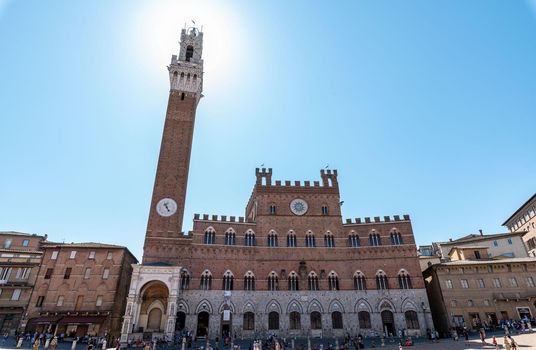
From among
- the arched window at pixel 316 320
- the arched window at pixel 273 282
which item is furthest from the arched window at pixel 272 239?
the arched window at pixel 316 320

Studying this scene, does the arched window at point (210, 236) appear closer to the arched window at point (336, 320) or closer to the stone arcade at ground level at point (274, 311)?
the stone arcade at ground level at point (274, 311)

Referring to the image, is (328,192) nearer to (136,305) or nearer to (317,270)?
(317,270)

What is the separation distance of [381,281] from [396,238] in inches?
229

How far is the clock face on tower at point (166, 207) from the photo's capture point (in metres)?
37.4

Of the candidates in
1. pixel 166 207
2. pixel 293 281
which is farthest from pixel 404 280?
pixel 166 207

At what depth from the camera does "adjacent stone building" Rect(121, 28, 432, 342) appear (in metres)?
33.1

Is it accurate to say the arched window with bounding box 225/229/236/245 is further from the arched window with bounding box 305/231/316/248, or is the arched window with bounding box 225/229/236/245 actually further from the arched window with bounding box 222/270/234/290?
the arched window with bounding box 305/231/316/248

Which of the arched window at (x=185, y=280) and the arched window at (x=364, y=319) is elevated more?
the arched window at (x=185, y=280)

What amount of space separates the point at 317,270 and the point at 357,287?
199 inches

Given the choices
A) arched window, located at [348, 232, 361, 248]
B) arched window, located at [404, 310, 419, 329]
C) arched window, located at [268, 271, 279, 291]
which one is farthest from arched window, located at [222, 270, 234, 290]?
A: arched window, located at [404, 310, 419, 329]

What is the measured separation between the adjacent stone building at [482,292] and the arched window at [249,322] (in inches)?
876

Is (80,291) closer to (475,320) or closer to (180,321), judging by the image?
(180,321)

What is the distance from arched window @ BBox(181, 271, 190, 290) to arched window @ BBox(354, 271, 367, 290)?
64.3 feet

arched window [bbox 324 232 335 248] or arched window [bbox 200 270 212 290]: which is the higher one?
arched window [bbox 324 232 335 248]
